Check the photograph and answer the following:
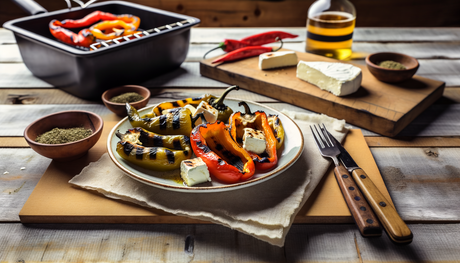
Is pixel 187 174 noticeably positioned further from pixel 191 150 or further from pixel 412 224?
pixel 412 224

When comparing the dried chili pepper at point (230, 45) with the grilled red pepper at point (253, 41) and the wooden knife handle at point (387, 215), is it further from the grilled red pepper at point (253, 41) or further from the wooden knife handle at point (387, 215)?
the wooden knife handle at point (387, 215)

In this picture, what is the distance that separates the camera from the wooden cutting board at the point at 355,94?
1460mm

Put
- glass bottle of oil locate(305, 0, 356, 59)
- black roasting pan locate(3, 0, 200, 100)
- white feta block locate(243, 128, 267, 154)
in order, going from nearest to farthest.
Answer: white feta block locate(243, 128, 267, 154), black roasting pan locate(3, 0, 200, 100), glass bottle of oil locate(305, 0, 356, 59)

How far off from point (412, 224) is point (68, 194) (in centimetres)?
98

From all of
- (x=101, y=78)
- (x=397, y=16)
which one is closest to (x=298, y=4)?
(x=397, y=16)

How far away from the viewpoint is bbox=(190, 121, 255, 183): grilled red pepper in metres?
1.01

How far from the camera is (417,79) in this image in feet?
5.74

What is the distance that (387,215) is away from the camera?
0.89m

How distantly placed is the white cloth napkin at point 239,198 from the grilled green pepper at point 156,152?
7cm

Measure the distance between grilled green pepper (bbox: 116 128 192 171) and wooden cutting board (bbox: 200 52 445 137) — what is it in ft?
A: 2.33

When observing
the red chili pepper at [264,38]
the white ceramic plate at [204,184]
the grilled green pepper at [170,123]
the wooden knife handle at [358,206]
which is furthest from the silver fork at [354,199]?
the red chili pepper at [264,38]

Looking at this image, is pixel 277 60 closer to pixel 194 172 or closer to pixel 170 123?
pixel 170 123

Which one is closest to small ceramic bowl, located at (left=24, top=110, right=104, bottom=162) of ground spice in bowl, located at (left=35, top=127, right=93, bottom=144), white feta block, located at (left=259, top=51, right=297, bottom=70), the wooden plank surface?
ground spice in bowl, located at (left=35, top=127, right=93, bottom=144)

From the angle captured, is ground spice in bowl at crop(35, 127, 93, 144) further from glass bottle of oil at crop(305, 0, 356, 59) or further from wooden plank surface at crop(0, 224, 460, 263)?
glass bottle of oil at crop(305, 0, 356, 59)
